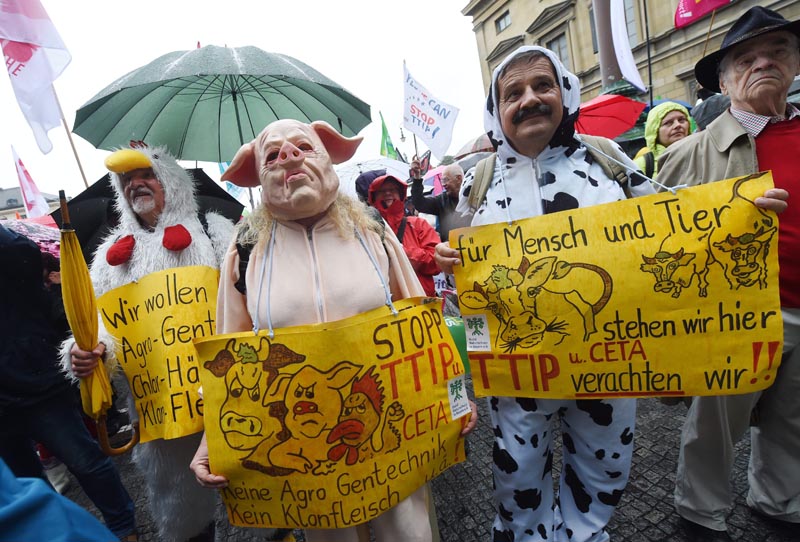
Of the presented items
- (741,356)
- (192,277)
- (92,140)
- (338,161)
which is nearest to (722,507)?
(741,356)

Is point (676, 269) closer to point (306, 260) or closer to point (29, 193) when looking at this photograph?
point (306, 260)

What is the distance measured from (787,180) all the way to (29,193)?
13.0 m

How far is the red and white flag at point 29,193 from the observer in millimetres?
9289

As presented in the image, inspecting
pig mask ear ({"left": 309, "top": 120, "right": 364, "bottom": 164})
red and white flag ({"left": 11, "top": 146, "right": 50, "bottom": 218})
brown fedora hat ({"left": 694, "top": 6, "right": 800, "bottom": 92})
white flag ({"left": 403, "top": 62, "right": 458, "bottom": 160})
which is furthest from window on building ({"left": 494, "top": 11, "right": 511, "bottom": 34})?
pig mask ear ({"left": 309, "top": 120, "right": 364, "bottom": 164})

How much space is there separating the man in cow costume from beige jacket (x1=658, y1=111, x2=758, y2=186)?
7.96 ft

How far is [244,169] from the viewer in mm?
1704

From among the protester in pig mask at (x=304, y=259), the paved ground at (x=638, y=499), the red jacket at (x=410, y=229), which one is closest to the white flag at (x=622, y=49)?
the red jacket at (x=410, y=229)

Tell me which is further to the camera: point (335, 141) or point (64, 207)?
point (335, 141)

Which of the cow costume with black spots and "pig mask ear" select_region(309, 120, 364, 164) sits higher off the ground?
"pig mask ear" select_region(309, 120, 364, 164)

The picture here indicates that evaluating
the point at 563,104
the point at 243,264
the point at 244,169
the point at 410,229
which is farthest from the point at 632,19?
the point at 243,264

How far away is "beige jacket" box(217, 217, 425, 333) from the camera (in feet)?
4.85

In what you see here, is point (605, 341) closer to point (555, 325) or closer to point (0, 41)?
point (555, 325)

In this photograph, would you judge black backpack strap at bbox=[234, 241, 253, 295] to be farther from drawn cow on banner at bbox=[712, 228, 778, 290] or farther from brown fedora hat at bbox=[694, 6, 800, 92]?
brown fedora hat at bbox=[694, 6, 800, 92]

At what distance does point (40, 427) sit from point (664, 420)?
13.5 feet
